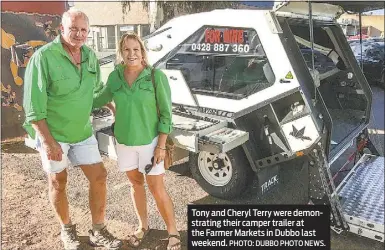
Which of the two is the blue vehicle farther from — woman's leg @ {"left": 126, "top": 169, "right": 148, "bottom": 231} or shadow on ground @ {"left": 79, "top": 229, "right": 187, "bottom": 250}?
woman's leg @ {"left": 126, "top": 169, "right": 148, "bottom": 231}

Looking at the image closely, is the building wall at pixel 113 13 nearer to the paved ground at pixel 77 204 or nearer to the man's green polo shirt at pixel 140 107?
the paved ground at pixel 77 204

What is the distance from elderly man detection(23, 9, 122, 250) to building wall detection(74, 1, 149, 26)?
10.2m

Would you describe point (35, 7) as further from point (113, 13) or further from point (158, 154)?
point (113, 13)

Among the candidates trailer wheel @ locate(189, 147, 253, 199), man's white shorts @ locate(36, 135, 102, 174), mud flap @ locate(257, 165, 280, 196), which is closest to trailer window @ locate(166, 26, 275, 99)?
trailer wheel @ locate(189, 147, 253, 199)

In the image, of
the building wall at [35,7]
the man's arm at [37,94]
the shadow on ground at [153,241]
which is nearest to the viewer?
the man's arm at [37,94]

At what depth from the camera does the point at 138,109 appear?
7.67 feet

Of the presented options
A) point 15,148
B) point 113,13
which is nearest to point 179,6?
point 113,13

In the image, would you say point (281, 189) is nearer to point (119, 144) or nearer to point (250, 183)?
point (250, 183)

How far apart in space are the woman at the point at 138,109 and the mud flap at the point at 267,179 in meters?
1.15

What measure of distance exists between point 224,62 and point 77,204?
1.96 meters

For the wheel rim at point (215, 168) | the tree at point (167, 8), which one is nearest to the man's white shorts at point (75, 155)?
the wheel rim at point (215, 168)

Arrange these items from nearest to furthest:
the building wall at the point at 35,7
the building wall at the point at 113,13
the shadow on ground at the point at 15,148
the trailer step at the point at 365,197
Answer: the trailer step at the point at 365,197 → the shadow on ground at the point at 15,148 → the building wall at the point at 35,7 → the building wall at the point at 113,13

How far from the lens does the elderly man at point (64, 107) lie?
85.4 inches

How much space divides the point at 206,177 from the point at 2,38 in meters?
3.65
